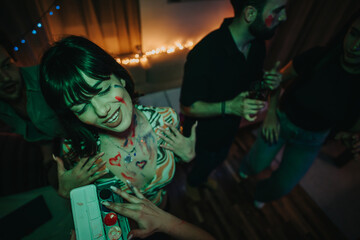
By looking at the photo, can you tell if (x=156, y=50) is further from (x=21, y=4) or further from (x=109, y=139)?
(x=109, y=139)

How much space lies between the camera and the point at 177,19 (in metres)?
2.56

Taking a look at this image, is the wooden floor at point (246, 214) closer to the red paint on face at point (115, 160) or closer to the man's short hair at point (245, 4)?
the red paint on face at point (115, 160)

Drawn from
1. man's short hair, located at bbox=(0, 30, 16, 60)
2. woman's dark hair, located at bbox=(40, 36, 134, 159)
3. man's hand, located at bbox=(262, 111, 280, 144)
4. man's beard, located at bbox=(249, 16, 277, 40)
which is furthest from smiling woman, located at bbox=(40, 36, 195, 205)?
man's hand, located at bbox=(262, 111, 280, 144)

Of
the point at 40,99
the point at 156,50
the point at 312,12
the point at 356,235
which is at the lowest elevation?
the point at 356,235

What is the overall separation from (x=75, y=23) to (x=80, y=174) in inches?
40.6

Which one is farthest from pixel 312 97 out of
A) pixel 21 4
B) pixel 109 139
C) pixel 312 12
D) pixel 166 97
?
pixel 21 4

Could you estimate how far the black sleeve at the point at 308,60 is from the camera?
4.43 feet

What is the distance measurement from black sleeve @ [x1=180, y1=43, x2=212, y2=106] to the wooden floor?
1.17 metres

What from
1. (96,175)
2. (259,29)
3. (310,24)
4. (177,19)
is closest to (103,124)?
(96,175)

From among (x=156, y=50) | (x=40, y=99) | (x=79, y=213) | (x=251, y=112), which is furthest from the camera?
(x=156, y=50)

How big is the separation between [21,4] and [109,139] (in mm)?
1682

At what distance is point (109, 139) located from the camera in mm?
904

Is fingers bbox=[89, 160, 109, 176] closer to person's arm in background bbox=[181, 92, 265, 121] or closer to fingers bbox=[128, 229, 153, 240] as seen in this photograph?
fingers bbox=[128, 229, 153, 240]

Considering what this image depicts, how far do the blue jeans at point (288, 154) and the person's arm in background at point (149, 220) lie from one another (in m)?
1.16
